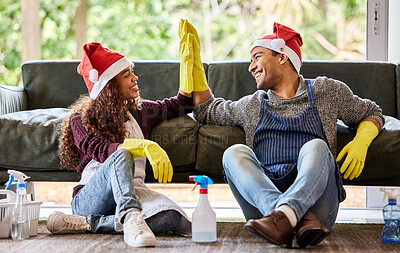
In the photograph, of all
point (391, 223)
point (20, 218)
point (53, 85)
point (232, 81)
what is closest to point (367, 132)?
point (391, 223)

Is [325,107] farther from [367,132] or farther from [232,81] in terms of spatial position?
[232,81]

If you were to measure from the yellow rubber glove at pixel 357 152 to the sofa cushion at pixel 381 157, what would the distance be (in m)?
0.07

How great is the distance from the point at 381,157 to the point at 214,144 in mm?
695

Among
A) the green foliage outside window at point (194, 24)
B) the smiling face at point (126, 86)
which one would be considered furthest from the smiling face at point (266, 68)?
the green foliage outside window at point (194, 24)

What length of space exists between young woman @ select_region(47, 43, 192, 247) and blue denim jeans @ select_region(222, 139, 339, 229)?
259 millimetres

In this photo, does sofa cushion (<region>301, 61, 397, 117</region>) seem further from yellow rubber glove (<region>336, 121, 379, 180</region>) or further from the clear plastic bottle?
the clear plastic bottle

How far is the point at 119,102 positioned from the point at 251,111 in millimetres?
550

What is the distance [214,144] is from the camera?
229 centimetres

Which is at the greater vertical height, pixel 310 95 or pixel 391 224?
pixel 310 95

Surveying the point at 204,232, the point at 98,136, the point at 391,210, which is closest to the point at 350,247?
the point at 391,210

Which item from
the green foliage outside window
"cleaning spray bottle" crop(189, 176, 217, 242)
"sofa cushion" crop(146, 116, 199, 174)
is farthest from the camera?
the green foliage outside window

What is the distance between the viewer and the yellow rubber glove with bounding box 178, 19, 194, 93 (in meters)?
2.42

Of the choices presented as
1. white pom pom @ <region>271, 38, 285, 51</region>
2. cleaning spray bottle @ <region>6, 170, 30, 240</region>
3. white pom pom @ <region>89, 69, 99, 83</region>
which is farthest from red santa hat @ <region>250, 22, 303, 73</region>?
cleaning spray bottle @ <region>6, 170, 30, 240</region>

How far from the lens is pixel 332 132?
214cm
